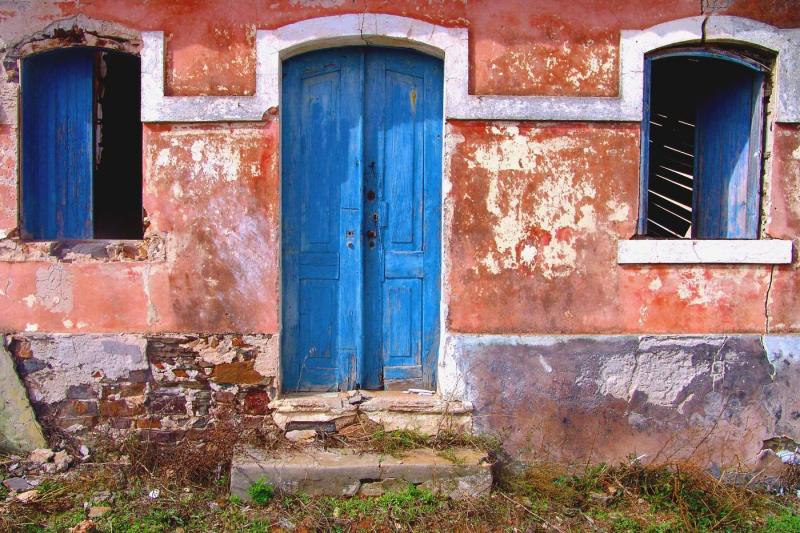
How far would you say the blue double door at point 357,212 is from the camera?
489cm

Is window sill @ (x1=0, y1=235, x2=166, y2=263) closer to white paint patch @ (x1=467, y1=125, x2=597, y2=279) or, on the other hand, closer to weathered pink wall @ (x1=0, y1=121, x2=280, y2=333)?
weathered pink wall @ (x1=0, y1=121, x2=280, y2=333)

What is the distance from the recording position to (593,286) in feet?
15.6

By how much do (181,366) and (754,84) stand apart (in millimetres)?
4644

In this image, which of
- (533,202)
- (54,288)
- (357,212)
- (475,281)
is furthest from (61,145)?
(533,202)

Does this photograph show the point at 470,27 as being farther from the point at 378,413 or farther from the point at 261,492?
the point at 261,492

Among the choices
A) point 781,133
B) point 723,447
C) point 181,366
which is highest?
point 781,133

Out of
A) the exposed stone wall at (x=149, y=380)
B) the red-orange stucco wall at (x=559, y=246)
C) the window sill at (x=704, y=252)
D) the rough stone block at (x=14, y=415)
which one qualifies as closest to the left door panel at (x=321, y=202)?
the exposed stone wall at (x=149, y=380)

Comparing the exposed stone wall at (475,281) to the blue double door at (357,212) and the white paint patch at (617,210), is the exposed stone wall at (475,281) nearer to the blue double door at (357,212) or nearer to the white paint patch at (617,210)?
the white paint patch at (617,210)

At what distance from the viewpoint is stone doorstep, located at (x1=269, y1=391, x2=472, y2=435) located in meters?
4.67

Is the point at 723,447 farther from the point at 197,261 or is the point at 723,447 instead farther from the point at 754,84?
the point at 197,261

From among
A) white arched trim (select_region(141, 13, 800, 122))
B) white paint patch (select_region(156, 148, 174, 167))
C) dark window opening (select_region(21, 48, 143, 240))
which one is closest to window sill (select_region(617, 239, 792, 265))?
white arched trim (select_region(141, 13, 800, 122))

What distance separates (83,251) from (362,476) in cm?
253

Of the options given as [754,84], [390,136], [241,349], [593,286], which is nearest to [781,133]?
[754,84]

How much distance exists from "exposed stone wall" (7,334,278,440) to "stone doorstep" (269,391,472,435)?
19cm
